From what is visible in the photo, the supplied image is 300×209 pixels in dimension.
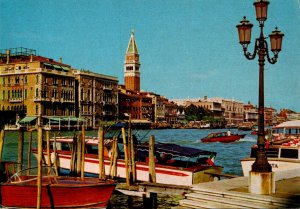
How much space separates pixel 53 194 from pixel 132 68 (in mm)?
74639

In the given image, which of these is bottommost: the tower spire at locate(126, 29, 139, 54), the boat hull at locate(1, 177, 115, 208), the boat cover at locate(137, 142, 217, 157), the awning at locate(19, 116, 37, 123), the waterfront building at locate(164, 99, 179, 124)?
the boat hull at locate(1, 177, 115, 208)

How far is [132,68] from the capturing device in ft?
270

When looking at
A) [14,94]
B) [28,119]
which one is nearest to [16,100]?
[14,94]

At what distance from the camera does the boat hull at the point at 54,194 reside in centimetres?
827

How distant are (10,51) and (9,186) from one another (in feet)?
140

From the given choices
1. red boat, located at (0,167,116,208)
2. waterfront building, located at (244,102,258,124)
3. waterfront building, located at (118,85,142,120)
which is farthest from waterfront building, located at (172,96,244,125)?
red boat, located at (0,167,116,208)

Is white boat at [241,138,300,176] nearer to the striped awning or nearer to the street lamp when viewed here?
the street lamp

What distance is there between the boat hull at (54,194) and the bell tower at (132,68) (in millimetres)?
72269

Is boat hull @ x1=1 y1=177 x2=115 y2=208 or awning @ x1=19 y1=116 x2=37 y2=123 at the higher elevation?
awning @ x1=19 y1=116 x2=37 y2=123

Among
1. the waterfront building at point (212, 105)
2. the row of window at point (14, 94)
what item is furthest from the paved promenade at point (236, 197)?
the waterfront building at point (212, 105)

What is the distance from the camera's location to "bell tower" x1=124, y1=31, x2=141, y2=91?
3211 inches

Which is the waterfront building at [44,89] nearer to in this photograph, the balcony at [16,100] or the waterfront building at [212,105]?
the balcony at [16,100]

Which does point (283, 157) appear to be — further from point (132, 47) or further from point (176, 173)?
point (132, 47)

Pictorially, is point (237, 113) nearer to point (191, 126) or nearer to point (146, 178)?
point (191, 126)
